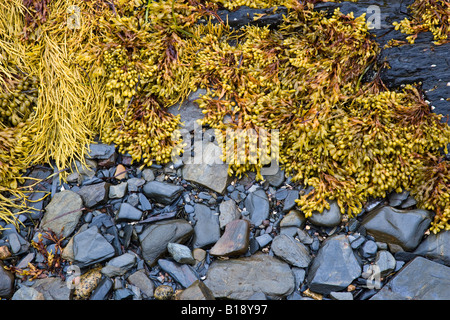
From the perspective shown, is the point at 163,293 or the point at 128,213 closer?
the point at 163,293

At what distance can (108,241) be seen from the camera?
3416 millimetres

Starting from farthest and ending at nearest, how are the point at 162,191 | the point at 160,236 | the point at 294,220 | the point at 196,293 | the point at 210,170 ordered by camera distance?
the point at 210,170 → the point at 162,191 → the point at 294,220 → the point at 160,236 → the point at 196,293

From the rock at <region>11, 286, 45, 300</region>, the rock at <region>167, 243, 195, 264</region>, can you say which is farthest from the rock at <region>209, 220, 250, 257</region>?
the rock at <region>11, 286, 45, 300</region>

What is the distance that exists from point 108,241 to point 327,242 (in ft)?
7.29

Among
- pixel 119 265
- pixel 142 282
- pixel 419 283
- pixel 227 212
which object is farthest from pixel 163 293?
pixel 419 283

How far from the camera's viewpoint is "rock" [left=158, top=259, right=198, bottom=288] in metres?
3.23

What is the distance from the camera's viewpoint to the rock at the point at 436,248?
10.6 ft

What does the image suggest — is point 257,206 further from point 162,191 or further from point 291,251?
point 162,191

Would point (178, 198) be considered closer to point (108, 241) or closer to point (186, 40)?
point (108, 241)

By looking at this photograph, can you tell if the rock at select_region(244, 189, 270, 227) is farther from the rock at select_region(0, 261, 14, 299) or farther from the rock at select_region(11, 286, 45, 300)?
the rock at select_region(0, 261, 14, 299)

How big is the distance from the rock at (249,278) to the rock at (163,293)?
348 millimetres

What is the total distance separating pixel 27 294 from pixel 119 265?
2.81 feet

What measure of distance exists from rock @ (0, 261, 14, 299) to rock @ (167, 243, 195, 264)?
152 centimetres

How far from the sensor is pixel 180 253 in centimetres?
330
